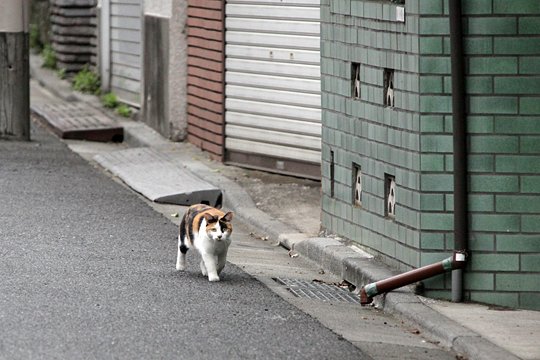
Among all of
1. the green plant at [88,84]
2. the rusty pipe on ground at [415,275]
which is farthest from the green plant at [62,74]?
the rusty pipe on ground at [415,275]

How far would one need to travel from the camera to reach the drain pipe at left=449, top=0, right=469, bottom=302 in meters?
9.02

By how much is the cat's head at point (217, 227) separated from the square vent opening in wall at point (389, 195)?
44.5 inches

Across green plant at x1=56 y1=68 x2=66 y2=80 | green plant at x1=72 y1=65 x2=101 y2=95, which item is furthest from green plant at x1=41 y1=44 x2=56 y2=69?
green plant at x1=72 y1=65 x2=101 y2=95

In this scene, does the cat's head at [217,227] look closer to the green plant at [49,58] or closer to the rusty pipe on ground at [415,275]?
the rusty pipe on ground at [415,275]

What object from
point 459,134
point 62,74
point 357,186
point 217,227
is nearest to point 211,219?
point 217,227

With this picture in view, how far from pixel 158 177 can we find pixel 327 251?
4659 millimetres

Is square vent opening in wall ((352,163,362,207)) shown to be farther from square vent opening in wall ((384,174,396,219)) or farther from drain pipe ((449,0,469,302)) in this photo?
drain pipe ((449,0,469,302))

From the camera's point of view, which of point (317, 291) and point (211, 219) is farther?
point (317, 291)

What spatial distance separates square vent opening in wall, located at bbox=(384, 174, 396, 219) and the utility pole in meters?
9.05

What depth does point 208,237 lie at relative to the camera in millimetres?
9844

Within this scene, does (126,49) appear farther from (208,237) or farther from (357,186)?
(208,237)

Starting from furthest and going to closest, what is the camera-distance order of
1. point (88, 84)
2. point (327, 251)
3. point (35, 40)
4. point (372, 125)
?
point (35, 40) < point (88, 84) < point (327, 251) < point (372, 125)

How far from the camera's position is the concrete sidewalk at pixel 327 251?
823 centimetres

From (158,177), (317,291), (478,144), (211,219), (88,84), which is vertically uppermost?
(478,144)
